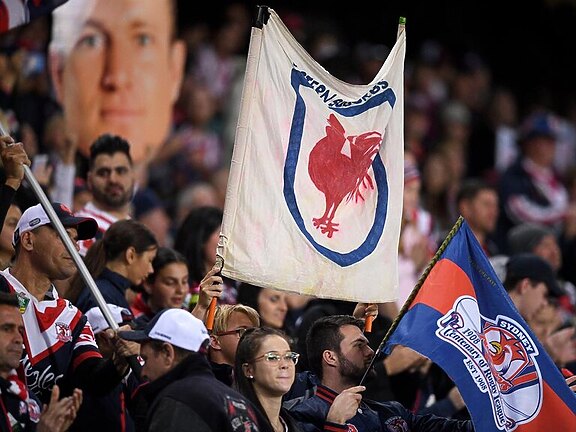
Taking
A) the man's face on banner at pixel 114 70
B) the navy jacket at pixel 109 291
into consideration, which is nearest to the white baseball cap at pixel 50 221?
the navy jacket at pixel 109 291

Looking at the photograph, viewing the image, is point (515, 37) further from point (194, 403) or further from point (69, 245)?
point (194, 403)

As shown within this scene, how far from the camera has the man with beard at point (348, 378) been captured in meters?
8.35

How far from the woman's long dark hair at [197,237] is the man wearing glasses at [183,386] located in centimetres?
337

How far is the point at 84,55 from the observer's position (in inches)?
478

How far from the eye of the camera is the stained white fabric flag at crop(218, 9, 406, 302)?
829 cm

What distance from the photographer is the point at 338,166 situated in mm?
8773

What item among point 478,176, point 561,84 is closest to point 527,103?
point 561,84

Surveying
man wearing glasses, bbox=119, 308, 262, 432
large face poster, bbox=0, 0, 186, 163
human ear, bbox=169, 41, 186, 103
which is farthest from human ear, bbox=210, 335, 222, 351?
human ear, bbox=169, 41, 186, 103

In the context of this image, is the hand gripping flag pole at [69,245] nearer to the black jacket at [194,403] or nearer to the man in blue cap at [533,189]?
the black jacket at [194,403]

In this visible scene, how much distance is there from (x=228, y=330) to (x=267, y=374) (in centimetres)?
101

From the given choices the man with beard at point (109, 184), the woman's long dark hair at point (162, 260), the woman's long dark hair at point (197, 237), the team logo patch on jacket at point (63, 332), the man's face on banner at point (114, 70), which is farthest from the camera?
the man's face on banner at point (114, 70)

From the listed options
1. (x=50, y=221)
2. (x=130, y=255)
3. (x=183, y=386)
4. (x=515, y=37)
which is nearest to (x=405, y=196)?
(x=130, y=255)

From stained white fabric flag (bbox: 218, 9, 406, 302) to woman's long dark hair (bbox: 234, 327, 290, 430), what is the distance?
1.16ft

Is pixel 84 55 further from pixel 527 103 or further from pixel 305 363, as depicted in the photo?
pixel 527 103
